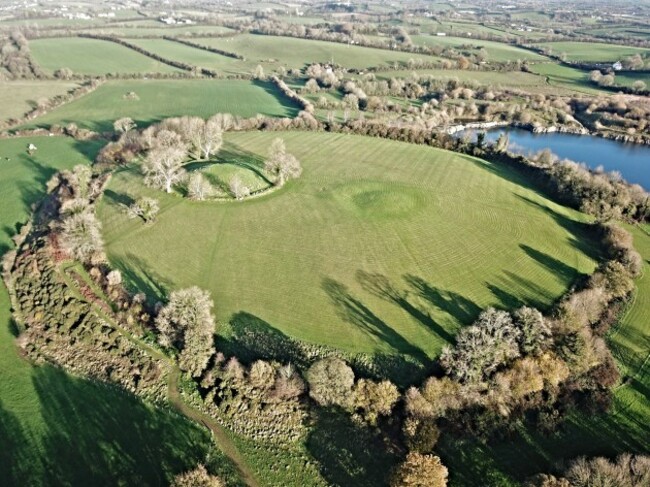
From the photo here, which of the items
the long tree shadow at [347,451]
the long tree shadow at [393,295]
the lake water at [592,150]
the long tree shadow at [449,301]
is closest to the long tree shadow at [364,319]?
the long tree shadow at [393,295]

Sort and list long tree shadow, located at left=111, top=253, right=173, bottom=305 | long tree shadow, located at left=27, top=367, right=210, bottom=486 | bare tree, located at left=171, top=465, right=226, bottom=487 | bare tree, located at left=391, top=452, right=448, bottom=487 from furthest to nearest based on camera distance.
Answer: long tree shadow, located at left=111, top=253, right=173, bottom=305 < long tree shadow, located at left=27, top=367, right=210, bottom=486 < bare tree, located at left=171, top=465, right=226, bottom=487 < bare tree, located at left=391, top=452, right=448, bottom=487

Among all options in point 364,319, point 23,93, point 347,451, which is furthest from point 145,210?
point 23,93

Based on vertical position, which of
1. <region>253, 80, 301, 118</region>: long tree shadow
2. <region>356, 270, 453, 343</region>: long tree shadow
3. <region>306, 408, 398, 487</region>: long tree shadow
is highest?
<region>253, 80, 301, 118</region>: long tree shadow

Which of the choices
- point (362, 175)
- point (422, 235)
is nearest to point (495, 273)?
point (422, 235)

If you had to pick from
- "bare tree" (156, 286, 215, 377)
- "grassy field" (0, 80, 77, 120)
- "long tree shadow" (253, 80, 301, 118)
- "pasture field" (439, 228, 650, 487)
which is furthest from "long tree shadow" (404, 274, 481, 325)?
"grassy field" (0, 80, 77, 120)

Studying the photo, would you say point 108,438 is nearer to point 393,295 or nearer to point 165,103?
point 393,295

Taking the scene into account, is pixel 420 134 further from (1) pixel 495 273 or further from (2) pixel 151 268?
(2) pixel 151 268

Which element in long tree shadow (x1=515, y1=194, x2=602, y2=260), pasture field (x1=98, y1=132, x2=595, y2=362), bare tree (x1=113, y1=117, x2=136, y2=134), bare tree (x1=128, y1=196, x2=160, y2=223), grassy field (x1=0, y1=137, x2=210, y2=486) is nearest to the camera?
grassy field (x1=0, y1=137, x2=210, y2=486)

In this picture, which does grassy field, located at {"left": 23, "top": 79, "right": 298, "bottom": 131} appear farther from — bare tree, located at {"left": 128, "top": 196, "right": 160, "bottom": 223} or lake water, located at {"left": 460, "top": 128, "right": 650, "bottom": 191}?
lake water, located at {"left": 460, "top": 128, "right": 650, "bottom": 191}
